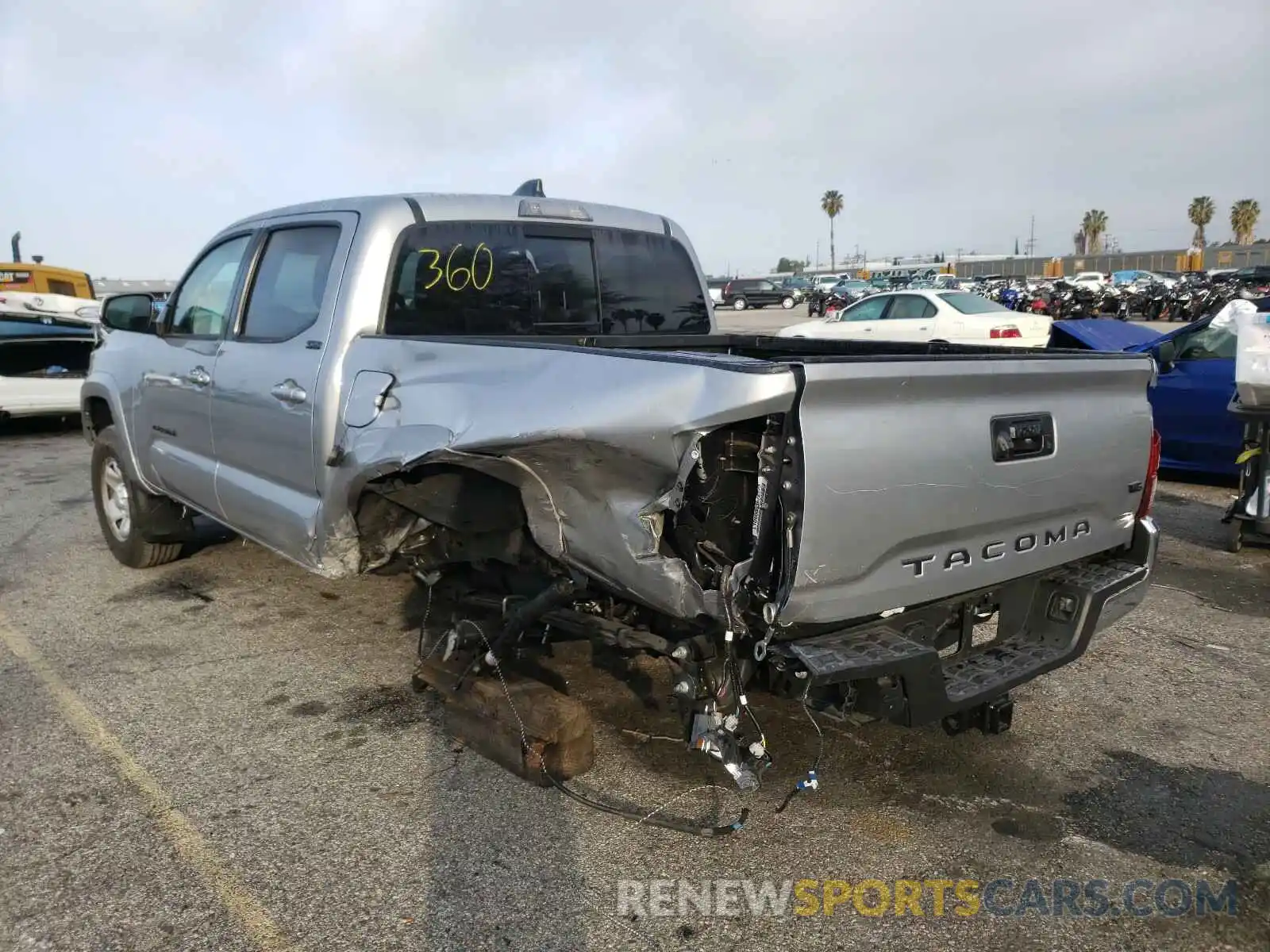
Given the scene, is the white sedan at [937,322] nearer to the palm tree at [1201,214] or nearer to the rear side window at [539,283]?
the rear side window at [539,283]

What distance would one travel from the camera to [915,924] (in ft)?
8.87

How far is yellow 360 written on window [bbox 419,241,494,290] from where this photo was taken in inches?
162

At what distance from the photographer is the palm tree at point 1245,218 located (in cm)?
7612

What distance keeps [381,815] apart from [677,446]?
169 centimetres

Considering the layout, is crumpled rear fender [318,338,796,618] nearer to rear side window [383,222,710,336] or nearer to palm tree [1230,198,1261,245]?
rear side window [383,222,710,336]

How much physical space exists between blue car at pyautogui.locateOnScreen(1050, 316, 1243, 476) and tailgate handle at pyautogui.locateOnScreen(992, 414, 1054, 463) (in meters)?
5.73

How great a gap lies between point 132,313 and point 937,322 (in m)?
13.4

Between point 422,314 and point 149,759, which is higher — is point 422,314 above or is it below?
above

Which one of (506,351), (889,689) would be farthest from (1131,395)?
(506,351)

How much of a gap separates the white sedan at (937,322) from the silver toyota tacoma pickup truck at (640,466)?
1144cm

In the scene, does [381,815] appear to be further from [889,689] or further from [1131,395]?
[1131,395]

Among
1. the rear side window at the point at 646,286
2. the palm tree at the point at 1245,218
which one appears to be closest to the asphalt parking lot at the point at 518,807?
the rear side window at the point at 646,286

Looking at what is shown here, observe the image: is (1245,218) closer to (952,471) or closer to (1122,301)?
(1122,301)

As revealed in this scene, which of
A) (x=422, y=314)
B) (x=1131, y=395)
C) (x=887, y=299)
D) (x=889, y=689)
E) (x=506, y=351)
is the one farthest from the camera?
(x=887, y=299)
